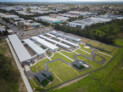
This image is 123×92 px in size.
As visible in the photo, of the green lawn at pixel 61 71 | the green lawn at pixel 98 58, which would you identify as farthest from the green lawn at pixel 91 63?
the green lawn at pixel 61 71

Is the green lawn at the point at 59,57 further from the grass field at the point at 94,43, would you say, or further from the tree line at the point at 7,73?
the grass field at the point at 94,43

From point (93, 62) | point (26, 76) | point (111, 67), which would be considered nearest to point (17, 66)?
point (26, 76)

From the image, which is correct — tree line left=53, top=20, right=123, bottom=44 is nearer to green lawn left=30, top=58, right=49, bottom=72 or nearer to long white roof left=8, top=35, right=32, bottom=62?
green lawn left=30, top=58, right=49, bottom=72

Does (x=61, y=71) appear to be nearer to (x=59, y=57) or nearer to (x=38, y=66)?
(x=59, y=57)

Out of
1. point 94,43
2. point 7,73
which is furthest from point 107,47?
point 7,73

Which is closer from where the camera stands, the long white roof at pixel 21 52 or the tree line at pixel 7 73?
the tree line at pixel 7 73

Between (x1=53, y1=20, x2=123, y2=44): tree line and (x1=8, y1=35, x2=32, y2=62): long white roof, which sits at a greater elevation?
(x1=53, y1=20, x2=123, y2=44): tree line

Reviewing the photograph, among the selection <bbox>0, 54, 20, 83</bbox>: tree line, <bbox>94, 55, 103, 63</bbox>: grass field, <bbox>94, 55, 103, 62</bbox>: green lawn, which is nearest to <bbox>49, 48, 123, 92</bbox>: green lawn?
<bbox>94, 55, 103, 63</bbox>: grass field

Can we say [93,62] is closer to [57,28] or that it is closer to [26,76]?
[26,76]

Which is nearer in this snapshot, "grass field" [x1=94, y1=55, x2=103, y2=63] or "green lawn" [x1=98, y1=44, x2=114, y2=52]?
"grass field" [x1=94, y1=55, x2=103, y2=63]
